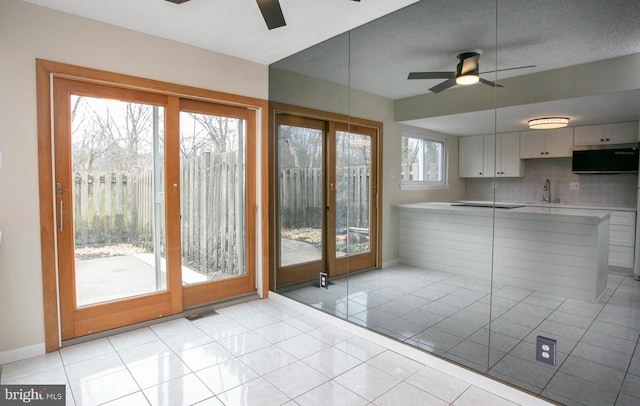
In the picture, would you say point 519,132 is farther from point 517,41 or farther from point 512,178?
point 517,41

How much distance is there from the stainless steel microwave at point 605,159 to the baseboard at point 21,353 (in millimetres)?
3885

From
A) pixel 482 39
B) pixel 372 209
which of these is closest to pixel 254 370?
pixel 372 209

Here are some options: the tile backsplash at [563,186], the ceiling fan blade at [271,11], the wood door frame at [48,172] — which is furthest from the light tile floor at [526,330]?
the wood door frame at [48,172]

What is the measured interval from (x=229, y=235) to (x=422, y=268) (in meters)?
2.12

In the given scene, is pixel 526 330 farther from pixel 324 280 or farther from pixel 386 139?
pixel 324 280

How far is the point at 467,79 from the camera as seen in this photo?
2.36 meters

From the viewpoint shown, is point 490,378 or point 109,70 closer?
point 490,378

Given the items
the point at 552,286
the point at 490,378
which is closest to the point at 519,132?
the point at 552,286

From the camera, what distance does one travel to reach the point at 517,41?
209cm

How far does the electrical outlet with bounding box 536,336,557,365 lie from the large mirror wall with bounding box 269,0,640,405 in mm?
37

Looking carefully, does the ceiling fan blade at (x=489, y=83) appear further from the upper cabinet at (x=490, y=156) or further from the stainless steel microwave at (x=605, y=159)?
the stainless steel microwave at (x=605, y=159)

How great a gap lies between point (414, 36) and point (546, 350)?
2334 millimetres

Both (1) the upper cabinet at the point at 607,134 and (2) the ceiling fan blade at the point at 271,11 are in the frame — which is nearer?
(1) the upper cabinet at the point at 607,134

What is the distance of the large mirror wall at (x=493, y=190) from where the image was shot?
189cm
